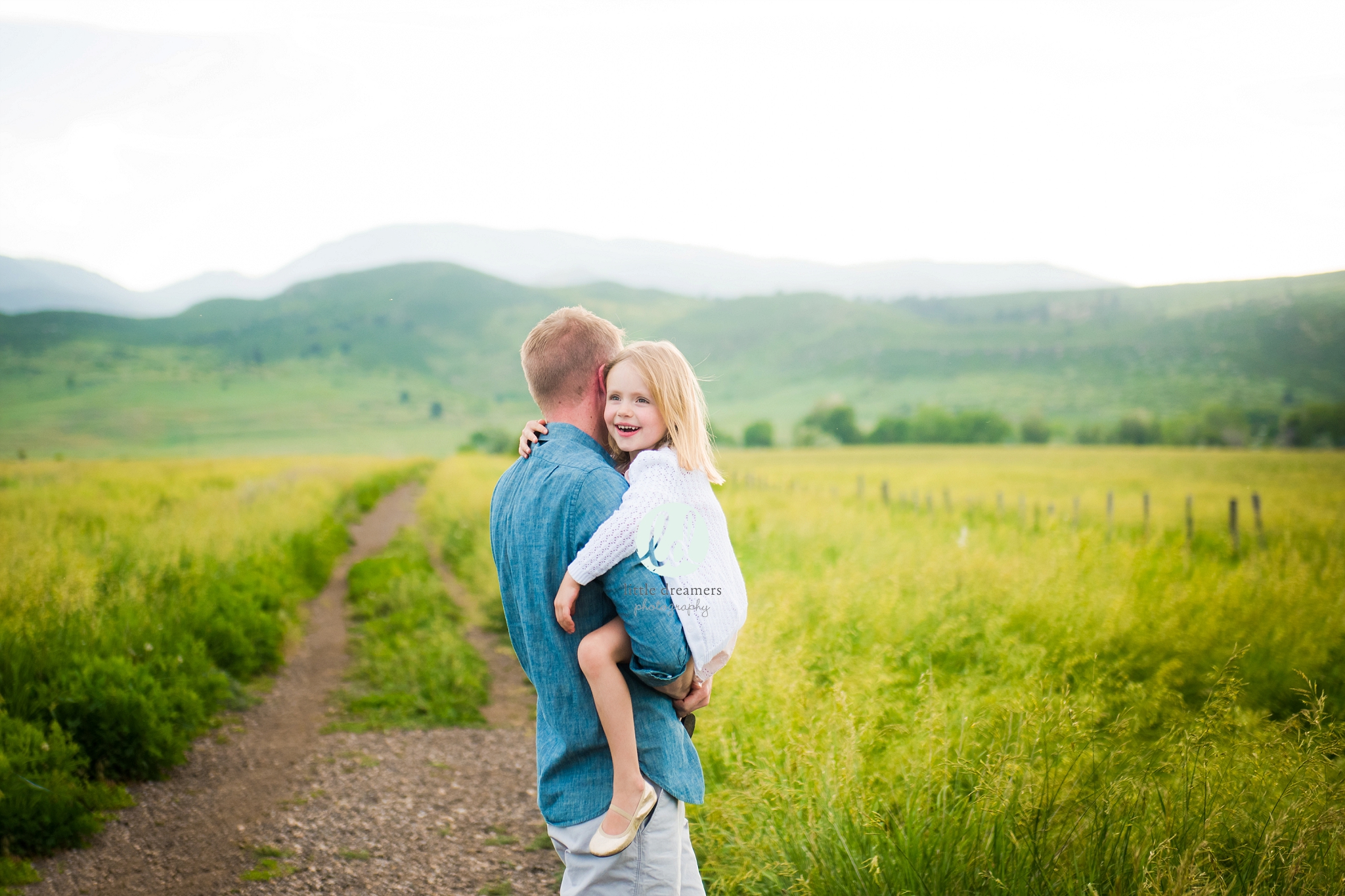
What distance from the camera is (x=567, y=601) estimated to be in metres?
1.64

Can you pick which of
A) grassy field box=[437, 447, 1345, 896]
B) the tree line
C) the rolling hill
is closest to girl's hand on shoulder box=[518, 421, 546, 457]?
grassy field box=[437, 447, 1345, 896]

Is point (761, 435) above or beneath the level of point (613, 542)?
beneath

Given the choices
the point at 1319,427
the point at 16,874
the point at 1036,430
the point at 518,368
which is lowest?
the point at 1036,430

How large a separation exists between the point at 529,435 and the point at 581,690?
74 centimetres

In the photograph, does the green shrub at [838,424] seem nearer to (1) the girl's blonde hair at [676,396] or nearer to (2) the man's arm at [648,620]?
(1) the girl's blonde hair at [676,396]

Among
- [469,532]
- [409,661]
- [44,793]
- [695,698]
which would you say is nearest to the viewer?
[695,698]

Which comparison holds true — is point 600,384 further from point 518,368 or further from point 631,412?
point 518,368

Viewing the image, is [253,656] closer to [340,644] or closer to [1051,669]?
[340,644]

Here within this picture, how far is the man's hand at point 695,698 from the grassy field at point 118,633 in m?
3.94

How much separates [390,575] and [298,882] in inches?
290

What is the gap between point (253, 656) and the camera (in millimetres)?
6707

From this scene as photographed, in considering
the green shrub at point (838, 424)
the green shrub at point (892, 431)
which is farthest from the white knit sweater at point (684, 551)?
the green shrub at point (892, 431)

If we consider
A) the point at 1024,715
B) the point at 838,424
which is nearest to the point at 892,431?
the point at 838,424

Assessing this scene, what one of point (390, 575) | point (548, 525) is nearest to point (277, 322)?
point (390, 575)
